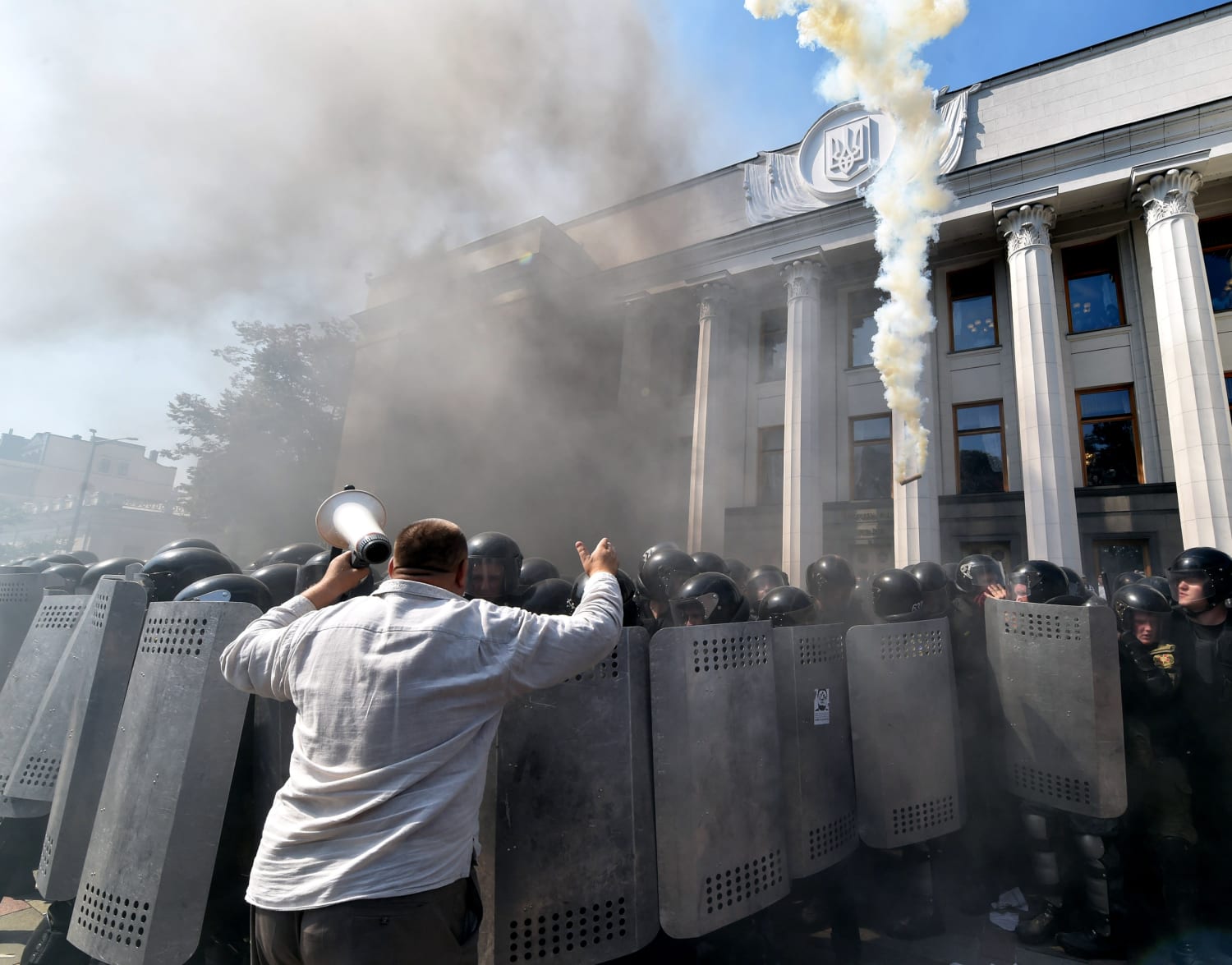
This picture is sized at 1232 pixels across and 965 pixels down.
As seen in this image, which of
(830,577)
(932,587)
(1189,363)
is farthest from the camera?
(1189,363)

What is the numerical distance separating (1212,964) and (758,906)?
2.25 metres

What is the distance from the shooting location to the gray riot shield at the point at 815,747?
2.67m

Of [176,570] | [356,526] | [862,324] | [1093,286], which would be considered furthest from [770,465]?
[356,526]

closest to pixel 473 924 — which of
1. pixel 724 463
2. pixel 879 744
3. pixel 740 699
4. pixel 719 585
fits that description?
pixel 740 699

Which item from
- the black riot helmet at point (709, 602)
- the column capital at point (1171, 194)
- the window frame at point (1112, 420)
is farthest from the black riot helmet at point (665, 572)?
the column capital at point (1171, 194)

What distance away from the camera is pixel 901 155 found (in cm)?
1180

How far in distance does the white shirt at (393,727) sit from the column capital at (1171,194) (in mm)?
14472

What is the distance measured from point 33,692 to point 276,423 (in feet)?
81.1

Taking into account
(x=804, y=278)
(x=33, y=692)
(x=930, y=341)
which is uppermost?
(x=804, y=278)

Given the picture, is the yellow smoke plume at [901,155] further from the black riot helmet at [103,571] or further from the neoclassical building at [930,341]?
the black riot helmet at [103,571]

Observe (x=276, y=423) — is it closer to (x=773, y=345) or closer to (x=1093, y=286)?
(x=773, y=345)

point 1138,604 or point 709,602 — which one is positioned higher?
point 1138,604

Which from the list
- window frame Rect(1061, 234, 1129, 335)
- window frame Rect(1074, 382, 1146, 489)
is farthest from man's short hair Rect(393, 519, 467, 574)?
window frame Rect(1061, 234, 1129, 335)

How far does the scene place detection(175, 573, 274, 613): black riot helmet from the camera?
2.82 meters
